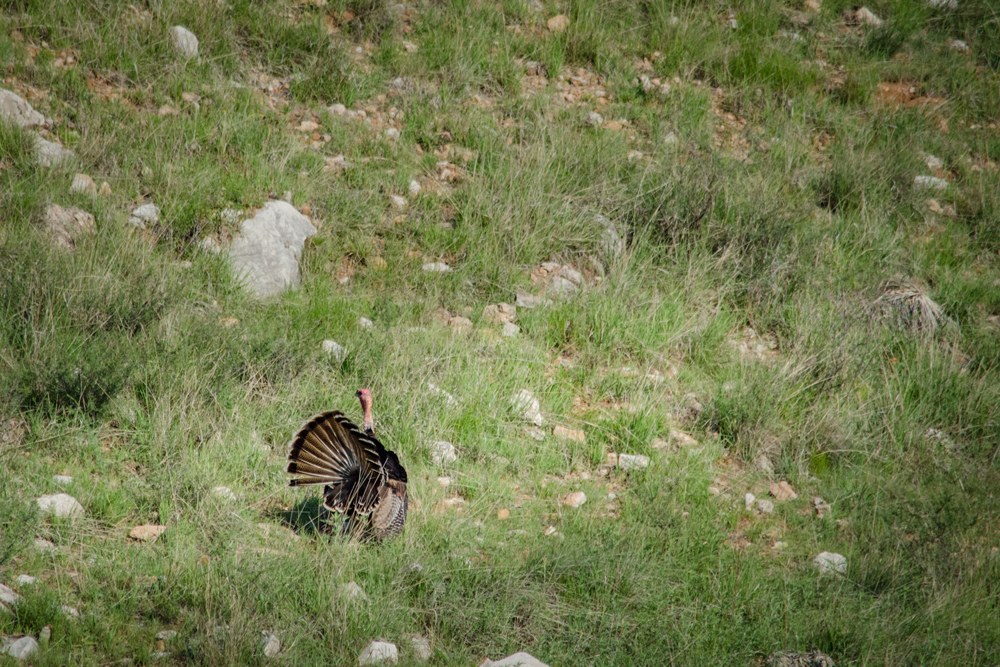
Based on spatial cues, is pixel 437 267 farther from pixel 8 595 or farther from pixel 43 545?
pixel 8 595

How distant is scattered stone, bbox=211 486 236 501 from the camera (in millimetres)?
3277

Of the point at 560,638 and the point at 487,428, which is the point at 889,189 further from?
the point at 560,638

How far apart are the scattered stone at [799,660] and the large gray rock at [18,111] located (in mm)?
5069

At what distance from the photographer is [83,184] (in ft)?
15.5

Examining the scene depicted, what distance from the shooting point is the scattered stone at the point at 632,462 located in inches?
155

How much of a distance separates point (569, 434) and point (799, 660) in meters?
1.59

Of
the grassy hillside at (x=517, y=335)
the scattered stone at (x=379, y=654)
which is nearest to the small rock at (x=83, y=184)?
the grassy hillside at (x=517, y=335)

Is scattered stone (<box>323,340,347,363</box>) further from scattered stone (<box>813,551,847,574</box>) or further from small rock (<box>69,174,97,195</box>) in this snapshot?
scattered stone (<box>813,551,847,574</box>)

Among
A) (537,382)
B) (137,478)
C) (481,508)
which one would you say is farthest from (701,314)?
(137,478)

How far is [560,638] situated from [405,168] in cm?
363

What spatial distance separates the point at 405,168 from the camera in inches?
220

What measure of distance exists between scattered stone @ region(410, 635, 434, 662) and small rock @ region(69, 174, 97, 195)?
11.1ft

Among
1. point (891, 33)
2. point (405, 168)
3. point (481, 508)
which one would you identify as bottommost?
point (481, 508)

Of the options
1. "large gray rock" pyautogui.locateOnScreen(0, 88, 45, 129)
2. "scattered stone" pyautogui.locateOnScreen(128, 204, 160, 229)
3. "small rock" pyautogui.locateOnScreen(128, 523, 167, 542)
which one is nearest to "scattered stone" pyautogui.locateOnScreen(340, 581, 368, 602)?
"small rock" pyautogui.locateOnScreen(128, 523, 167, 542)
